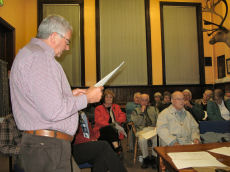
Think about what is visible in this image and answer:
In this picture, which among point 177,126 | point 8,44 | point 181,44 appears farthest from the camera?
point 181,44

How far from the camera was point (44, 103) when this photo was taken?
1.01 meters

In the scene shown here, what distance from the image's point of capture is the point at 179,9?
23.7 ft

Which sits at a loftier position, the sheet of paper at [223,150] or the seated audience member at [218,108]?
the seated audience member at [218,108]

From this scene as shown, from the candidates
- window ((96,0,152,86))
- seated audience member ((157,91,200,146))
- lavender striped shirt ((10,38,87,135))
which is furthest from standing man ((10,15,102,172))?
window ((96,0,152,86))

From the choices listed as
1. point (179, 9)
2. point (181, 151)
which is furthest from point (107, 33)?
point (181, 151)

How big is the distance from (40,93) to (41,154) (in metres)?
0.35

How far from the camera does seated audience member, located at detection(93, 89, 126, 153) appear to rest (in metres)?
3.30

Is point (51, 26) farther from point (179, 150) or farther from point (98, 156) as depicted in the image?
point (179, 150)

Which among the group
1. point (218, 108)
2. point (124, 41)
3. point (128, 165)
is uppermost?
point (124, 41)

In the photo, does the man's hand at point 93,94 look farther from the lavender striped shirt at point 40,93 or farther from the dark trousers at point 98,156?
the dark trousers at point 98,156

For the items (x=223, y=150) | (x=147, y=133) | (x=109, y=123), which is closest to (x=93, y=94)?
(x=223, y=150)

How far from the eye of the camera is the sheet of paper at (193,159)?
1337 mm

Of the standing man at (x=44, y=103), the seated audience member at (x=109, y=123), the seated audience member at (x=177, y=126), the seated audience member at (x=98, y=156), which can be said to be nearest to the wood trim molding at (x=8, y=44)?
the seated audience member at (x=109, y=123)

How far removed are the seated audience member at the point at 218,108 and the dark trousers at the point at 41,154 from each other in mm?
3280
